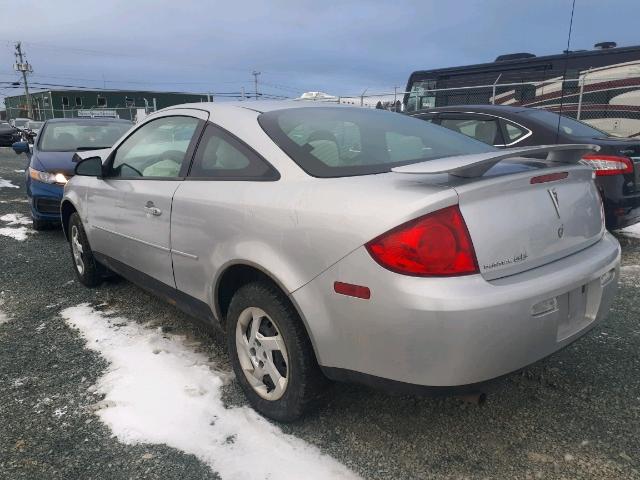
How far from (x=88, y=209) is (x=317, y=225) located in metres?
2.61

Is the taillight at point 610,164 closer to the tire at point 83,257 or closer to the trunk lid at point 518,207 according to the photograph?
the trunk lid at point 518,207

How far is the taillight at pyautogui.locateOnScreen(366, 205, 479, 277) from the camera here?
178cm

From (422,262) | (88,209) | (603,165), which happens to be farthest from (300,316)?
(603,165)

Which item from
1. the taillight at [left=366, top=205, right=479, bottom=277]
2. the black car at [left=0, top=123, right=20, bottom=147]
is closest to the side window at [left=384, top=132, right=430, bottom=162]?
the taillight at [left=366, top=205, right=479, bottom=277]

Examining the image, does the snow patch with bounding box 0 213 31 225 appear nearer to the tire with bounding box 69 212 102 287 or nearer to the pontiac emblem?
the tire with bounding box 69 212 102 287

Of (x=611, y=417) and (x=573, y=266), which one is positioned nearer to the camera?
(x=573, y=266)

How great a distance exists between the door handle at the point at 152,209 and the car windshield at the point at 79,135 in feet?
14.4

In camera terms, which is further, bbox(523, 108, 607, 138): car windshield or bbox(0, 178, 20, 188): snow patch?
bbox(0, 178, 20, 188): snow patch

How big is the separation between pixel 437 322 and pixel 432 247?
26cm

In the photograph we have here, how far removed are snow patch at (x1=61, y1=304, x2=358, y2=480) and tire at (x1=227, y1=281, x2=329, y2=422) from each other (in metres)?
0.13

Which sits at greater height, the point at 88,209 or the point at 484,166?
the point at 484,166

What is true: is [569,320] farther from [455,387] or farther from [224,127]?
[224,127]

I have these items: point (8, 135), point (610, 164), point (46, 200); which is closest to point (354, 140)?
point (610, 164)

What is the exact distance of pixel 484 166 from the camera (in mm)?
1901
